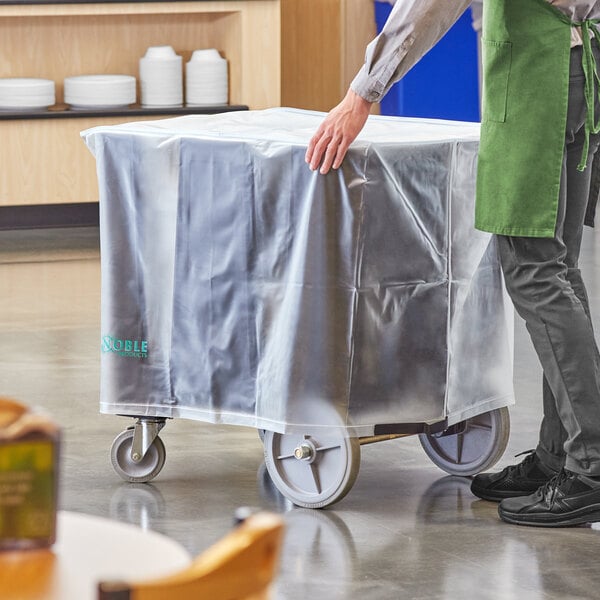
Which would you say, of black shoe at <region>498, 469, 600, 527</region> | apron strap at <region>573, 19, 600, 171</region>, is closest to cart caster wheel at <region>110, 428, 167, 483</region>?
black shoe at <region>498, 469, 600, 527</region>

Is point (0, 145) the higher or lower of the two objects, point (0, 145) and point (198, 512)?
the higher

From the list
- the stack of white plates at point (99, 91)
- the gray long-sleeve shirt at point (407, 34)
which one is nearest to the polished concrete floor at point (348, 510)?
the gray long-sleeve shirt at point (407, 34)

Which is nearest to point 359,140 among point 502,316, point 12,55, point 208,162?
point 208,162

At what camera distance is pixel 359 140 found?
8.46 ft

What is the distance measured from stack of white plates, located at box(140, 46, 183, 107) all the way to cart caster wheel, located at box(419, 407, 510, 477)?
3.43 m

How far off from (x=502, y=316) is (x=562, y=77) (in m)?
0.58

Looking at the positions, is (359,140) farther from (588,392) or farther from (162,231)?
(588,392)

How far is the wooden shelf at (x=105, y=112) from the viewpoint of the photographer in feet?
19.2

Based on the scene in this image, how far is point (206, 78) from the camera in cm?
614

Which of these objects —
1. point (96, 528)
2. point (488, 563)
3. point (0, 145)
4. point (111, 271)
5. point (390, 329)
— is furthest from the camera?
point (0, 145)

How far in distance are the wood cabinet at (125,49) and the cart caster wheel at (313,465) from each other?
11.1 ft

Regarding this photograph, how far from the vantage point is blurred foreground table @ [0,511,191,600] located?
111 centimetres

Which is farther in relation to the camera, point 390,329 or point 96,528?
point 390,329

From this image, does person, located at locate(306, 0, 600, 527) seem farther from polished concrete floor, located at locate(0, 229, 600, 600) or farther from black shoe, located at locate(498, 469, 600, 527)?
polished concrete floor, located at locate(0, 229, 600, 600)
